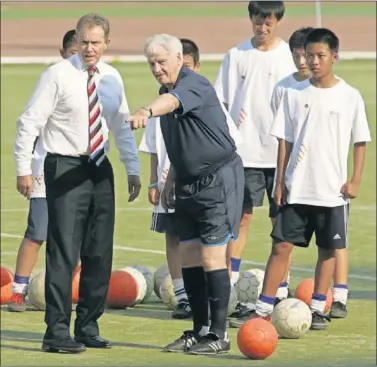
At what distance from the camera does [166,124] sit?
1110 centimetres

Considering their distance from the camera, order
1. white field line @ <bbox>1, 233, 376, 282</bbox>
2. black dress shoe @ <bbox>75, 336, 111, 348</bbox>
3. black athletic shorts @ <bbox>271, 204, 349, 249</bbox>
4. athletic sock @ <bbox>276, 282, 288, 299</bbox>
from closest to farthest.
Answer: black dress shoe @ <bbox>75, 336, 111, 348</bbox>, black athletic shorts @ <bbox>271, 204, 349, 249</bbox>, athletic sock @ <bbox>276, 282, 288, 299</bbox>, white field line @ <bbox>1, 233, 376, 282</bbox>

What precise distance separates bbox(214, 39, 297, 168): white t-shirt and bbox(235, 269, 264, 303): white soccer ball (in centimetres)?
102

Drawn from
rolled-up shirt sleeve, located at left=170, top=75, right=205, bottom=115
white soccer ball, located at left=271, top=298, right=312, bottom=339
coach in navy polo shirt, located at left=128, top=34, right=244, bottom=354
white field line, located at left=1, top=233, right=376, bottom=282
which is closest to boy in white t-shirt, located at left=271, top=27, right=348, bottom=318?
white soccer ball, located at left=271, top=298, right=312, bottom=339

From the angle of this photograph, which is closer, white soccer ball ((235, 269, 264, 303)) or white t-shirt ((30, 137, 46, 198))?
white t-shirt ((30, 137, 46, 198))

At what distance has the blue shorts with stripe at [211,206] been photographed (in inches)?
441

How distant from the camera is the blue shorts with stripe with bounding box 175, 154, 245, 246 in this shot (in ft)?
36.8

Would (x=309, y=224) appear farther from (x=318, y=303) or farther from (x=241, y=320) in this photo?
(x=241, y=320)

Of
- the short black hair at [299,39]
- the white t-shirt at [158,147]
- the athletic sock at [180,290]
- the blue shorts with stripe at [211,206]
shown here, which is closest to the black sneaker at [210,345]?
the blue shorts with stripe at [211,206]

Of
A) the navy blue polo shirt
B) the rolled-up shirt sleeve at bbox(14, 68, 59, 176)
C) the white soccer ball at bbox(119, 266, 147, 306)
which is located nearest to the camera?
the navy blue polo shirt

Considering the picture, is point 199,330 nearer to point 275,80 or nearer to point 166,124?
point 166,124

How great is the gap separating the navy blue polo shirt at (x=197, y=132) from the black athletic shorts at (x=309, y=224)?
1.24 metres

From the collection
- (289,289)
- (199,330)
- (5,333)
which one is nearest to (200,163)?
(199,330)

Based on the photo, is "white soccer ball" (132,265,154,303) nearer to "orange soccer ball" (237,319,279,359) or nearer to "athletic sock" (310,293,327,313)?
"athletic sock" (310,293,327,313)

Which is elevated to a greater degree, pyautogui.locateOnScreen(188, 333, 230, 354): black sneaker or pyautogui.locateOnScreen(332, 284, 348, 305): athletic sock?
pyautogui.locateOnScreen(332, 284, 348, 305): athletic sock
